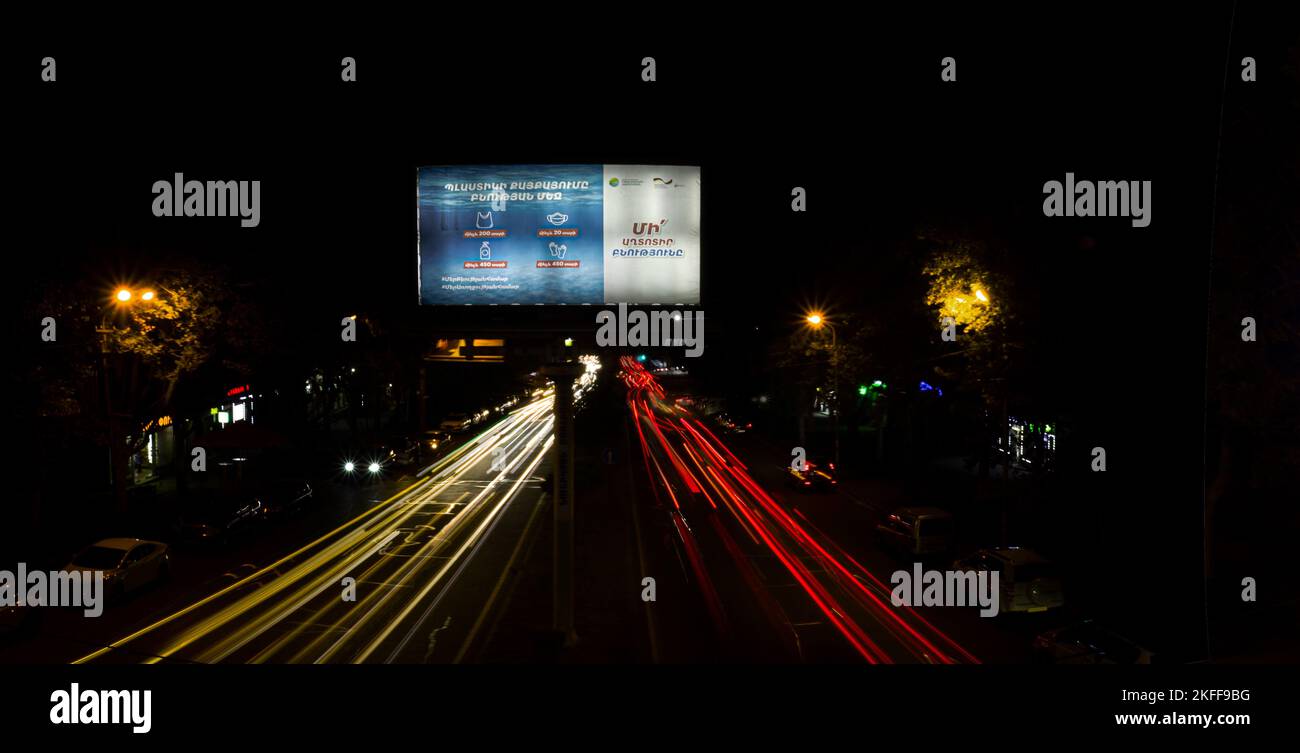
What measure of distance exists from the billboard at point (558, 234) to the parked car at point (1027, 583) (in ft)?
31.7

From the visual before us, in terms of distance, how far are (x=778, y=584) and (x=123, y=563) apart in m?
14.3

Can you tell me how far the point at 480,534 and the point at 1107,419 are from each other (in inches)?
714

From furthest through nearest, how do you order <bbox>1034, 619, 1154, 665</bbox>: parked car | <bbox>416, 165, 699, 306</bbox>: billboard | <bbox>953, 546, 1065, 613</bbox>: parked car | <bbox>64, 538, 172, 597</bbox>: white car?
<bbox>64, 538, 172, 597</bbox>: white car < <bbox>953, 546, 1065, 613</bbox>: parked car < <bbox>416, 165, 699, 306</bbox>: billboard < <bbox>1034, 619, 1154, 665</bbox>: parked car

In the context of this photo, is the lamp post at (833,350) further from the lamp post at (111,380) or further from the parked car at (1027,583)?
the lamp post at (111,380)

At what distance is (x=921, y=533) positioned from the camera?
1925 centimetres

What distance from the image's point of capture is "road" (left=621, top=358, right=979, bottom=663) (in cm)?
1296

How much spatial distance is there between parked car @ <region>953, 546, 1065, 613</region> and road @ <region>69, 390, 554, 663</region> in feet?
34.5

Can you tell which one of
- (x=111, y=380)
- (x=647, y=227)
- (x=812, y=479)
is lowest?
(x=812, y=479)

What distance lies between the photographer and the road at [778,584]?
510 inches
